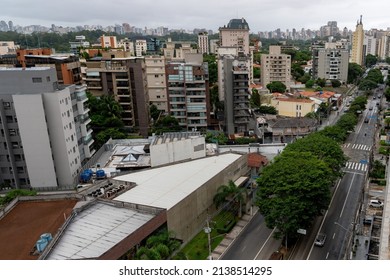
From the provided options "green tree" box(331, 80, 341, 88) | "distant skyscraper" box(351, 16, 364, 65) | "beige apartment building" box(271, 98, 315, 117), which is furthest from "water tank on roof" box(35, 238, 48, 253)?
"distant skyscraper" box(351, 16, 364, 65)

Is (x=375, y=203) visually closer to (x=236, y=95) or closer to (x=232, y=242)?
(x=232, y=242)

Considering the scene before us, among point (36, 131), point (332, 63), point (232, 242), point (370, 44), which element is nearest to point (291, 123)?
point (232, 242)

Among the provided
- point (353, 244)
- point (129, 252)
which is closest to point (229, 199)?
point (353, 244)

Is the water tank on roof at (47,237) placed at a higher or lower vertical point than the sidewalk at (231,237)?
higher

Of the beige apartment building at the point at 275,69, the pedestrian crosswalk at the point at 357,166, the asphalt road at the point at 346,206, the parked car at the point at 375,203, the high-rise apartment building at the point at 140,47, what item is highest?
the high-rise apartment building at the point at 140,47

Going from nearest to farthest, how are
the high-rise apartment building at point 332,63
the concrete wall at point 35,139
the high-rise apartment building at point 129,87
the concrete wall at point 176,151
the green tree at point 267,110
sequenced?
the concrete wall at point 35,139
the concrete wall at point 176,151
the high-rise apartment building at point 129,87
the green tree at point 267,110
the high-rise apartment building at point 332,63

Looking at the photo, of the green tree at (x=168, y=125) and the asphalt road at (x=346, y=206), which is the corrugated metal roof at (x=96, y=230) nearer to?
the asphalt road at (x=346, y=206)

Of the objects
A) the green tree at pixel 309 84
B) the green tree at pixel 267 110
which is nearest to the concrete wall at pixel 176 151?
the green tree at pixel 267 110
